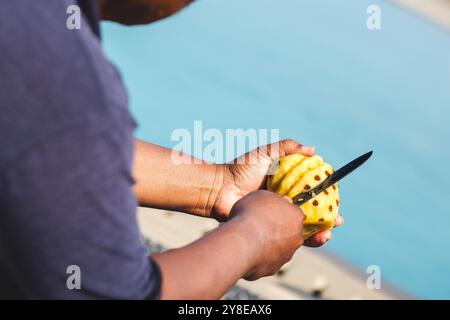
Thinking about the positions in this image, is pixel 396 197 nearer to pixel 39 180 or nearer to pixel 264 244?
pixel 264 244

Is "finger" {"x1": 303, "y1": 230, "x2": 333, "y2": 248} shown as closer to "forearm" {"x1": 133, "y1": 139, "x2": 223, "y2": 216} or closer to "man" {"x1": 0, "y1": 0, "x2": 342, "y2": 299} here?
"forearm" {"x1": 133, "y1": 139, "x2": 223, "y2": 216}

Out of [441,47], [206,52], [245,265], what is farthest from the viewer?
[441,47]

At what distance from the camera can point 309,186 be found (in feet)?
5.52

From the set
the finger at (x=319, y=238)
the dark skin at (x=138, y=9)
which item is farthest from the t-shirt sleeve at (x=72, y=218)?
the finger at (x=319, y=238)

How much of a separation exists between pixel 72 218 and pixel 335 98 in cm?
629

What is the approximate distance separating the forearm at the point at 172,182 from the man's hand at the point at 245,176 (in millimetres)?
18

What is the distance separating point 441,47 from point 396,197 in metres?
6.04

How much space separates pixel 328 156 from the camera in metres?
Result: 5.60

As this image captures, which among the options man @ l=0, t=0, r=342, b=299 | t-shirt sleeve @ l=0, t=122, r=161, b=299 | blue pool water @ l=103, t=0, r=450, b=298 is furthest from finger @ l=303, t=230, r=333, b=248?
blue pool water @ l=103, t=0, r=450, b=298

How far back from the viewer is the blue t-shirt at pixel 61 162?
0.91 meters

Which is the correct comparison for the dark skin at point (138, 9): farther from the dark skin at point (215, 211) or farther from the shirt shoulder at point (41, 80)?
the shirt shoulder at point (41, 80)

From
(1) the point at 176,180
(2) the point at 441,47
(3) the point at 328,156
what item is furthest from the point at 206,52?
(1) the point at 176,180

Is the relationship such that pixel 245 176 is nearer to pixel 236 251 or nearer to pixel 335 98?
pixel 236 251

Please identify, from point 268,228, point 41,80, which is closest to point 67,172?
point 41,80
